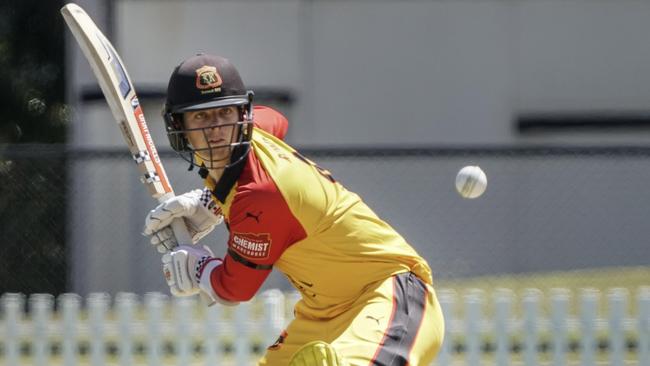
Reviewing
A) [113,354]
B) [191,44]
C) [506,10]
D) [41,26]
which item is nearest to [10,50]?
[41,26]

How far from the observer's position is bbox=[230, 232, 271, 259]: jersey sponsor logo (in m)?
4.60

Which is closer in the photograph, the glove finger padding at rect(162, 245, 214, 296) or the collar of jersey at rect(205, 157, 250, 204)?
the collar of jersey at rect(205, 157, 250, 204)

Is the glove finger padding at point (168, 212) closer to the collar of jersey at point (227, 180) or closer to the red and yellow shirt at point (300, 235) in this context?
the red and yellow shirt at point (300, 235)

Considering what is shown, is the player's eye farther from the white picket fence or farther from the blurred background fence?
the blurred background fence

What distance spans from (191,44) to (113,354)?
452 centimetres

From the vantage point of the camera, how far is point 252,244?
4.62m

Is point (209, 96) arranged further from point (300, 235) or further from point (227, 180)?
point (300, 235)

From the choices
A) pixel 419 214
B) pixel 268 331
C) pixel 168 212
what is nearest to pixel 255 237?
pixel 168 212

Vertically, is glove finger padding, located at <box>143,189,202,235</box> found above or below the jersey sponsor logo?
below

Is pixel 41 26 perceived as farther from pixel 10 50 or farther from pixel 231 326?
pixel 231 326

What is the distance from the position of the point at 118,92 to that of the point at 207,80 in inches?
39.5

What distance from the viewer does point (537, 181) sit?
38.0 feet

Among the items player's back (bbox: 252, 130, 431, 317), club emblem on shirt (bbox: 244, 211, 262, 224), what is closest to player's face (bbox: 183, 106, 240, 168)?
player's back (bbox: 252, 130, 431, 317)

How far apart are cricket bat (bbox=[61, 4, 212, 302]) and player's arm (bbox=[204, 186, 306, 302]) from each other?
893mm
